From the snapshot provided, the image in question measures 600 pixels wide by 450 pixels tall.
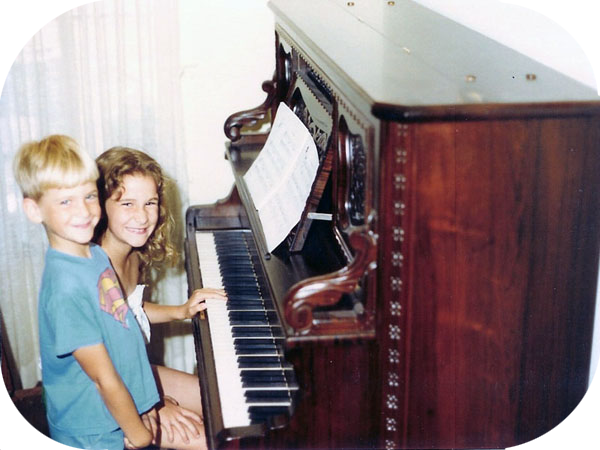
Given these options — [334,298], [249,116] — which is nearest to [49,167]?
[334,298]

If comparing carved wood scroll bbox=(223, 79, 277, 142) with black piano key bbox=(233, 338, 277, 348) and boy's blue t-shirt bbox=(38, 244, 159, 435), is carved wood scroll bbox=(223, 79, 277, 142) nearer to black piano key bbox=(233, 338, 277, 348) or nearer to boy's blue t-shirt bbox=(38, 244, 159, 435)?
boy's blue t-shirt bbox=(38, 244, 159, 435)

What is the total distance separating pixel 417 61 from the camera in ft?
5.96

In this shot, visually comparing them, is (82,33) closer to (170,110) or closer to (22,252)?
(170,110)

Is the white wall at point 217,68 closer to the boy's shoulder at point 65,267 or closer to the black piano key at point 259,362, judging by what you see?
the boy's shoulder at point 65,267

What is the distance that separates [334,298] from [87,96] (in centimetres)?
196

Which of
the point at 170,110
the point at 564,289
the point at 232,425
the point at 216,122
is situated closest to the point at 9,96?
the point at 170,110

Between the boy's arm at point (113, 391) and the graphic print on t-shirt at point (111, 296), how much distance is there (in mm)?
161

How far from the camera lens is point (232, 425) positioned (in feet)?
5.98

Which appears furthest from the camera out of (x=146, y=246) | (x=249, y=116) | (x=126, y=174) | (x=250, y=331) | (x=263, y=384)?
(x=249, y=116)

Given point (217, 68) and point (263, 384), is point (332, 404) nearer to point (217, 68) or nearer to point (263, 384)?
point (263, 384)

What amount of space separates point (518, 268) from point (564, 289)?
117 millimetres

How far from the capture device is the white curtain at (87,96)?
122 inches

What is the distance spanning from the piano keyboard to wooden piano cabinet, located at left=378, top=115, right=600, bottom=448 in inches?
12.8

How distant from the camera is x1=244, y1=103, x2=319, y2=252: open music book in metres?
2.14
